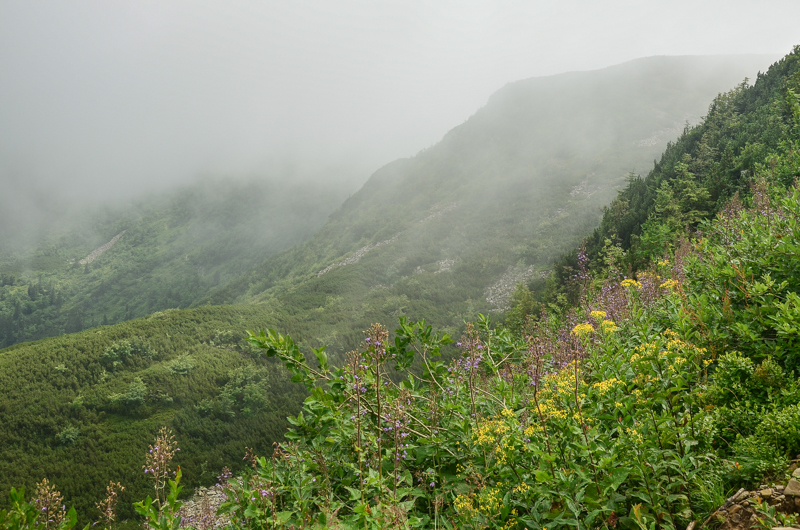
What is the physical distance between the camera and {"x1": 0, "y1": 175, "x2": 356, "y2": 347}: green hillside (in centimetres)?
10444

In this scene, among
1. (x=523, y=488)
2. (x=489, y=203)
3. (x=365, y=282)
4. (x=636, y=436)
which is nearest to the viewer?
(x=636, y=436)

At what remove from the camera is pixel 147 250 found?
13475 cm

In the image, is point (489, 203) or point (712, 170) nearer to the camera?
point (712, 170)

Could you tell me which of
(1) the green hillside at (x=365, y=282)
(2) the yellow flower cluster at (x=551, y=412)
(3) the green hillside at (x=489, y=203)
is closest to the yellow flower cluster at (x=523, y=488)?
(2) the yellow flower cluster at (x=551, y=412)

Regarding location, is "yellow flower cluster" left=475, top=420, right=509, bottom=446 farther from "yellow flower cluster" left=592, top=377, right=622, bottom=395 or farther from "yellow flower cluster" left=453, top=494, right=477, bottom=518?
"yellow flower cluster" left=592, top=377, right=622, bottom=395

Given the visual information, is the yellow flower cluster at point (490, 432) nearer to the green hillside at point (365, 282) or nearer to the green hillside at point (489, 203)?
the green hillside at point (365, 282)

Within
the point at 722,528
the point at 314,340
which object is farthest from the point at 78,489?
the point at 722,528

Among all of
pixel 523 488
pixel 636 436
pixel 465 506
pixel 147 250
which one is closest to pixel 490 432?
pixel 523 488

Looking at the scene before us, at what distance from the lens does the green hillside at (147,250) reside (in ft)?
343

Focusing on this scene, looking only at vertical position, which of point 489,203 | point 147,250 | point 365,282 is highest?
point 147,250

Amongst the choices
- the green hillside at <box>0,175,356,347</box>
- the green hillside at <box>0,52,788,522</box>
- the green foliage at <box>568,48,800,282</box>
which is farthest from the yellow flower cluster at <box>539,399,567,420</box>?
the green hillside at <box>0,175,356,347</box>

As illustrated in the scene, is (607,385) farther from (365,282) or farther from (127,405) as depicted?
(365,282)

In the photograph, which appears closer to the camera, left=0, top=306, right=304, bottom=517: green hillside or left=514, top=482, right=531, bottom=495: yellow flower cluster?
left=514, top=482, right=531, bottom=495: yellow flower cluster

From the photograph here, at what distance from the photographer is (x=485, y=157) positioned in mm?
68812
